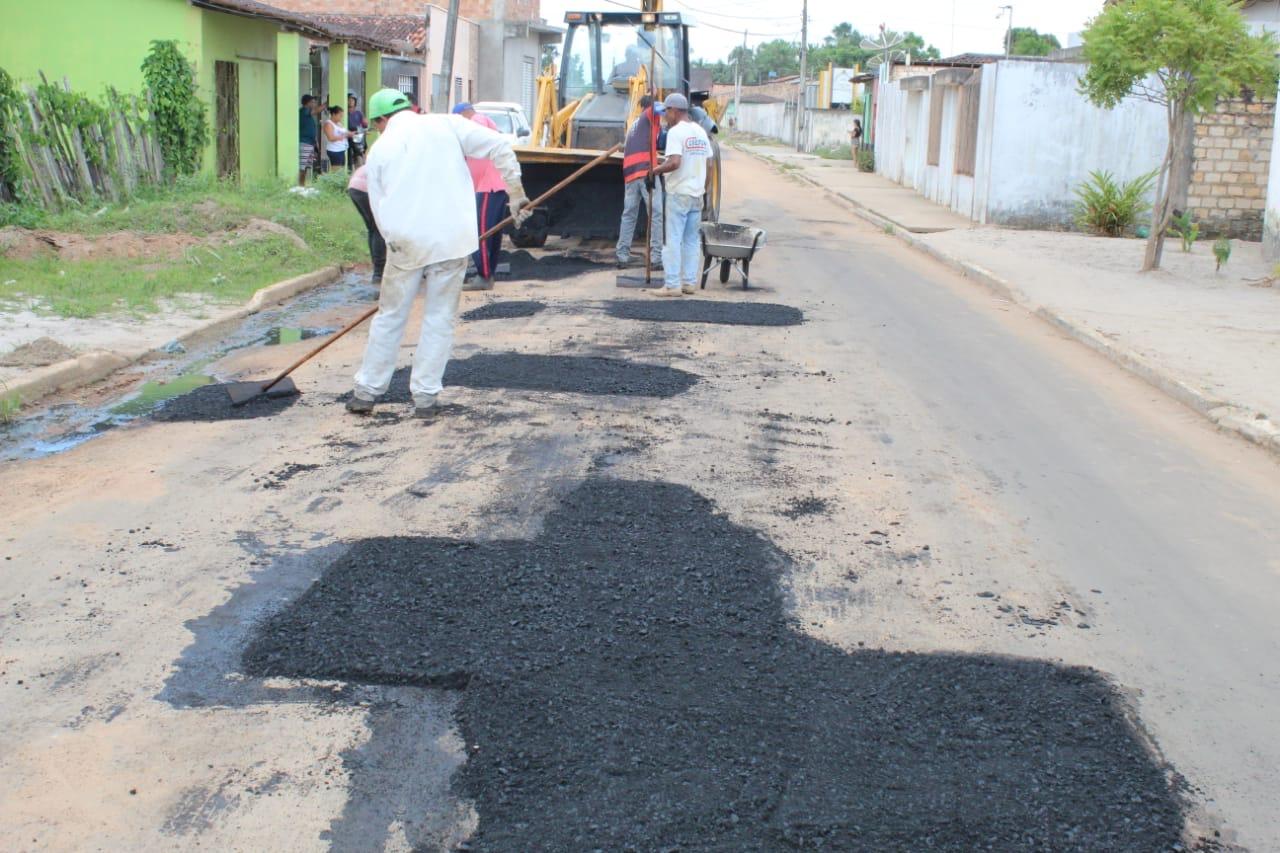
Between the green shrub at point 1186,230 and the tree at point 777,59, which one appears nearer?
the green shrub at point 1186,230

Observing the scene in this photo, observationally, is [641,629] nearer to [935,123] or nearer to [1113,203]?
[1113,203]

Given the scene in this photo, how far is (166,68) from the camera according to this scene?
1845cm

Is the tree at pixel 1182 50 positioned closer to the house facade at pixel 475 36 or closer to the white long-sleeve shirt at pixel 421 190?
the white long-sleeve shirt at pixel 421 190

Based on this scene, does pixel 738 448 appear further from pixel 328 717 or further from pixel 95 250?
pixel 95 250

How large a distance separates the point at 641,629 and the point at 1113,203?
18.0 meters

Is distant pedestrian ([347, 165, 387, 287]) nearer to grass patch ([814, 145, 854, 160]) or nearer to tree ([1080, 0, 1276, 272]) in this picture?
tree ([1080, 0, 1276, 272])

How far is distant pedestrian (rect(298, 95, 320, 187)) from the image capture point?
2366 cm

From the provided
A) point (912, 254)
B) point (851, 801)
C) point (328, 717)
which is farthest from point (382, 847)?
point (912, 254)

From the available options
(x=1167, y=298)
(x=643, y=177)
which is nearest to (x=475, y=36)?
(x=643, y=177)

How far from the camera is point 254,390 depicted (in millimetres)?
7820

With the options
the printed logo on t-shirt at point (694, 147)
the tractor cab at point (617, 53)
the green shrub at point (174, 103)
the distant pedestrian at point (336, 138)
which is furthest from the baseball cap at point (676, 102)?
the distant pedestrian at point (336, 138)

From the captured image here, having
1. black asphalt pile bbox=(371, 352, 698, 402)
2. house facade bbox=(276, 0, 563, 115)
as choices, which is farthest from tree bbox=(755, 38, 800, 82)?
black asphalt pile bbox=(371, 352, 698, 402)

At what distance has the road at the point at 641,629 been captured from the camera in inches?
136

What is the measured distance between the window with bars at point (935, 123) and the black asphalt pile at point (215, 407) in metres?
22.2
